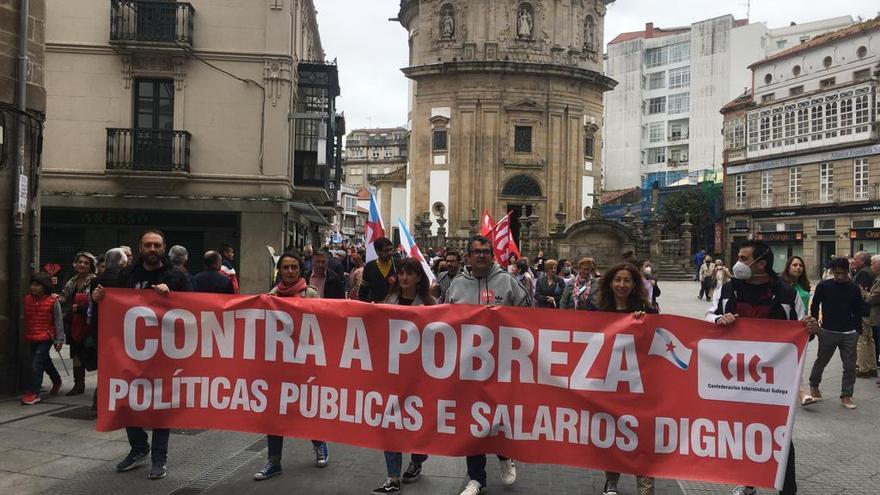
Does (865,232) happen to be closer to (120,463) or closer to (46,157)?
(46,157)

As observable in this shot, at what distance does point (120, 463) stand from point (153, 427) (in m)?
0.57

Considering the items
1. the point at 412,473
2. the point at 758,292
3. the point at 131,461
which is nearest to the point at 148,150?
the point at 131,461

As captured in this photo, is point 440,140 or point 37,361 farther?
point 440,140

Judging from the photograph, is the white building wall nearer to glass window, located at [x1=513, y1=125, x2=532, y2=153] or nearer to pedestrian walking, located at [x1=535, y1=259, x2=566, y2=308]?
glass window, located at [x1=513, y1=125, x2=532, y2=153]

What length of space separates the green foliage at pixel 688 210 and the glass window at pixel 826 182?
10.9 m

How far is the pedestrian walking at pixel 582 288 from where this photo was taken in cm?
1127

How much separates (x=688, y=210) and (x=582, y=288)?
45.3 metres

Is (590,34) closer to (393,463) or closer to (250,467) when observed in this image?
(250,467)

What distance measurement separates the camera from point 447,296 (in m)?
6.50

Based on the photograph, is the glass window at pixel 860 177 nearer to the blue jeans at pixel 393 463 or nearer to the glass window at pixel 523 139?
the glass window at pixel 523 139

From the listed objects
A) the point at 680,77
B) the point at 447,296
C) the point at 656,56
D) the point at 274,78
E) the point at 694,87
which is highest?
the point at 656,56

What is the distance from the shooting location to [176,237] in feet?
68.6

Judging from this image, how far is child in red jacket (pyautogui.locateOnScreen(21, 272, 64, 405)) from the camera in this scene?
889 cm

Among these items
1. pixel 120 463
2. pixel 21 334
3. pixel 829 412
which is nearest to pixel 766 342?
pixel 829 412
